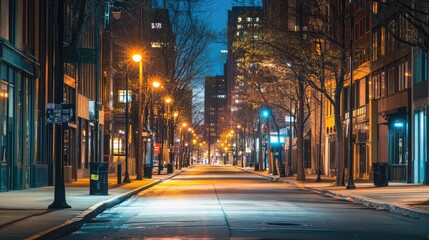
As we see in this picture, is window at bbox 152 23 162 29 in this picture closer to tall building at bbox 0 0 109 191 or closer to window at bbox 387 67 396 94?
tall building at bbox 0 0 109 191

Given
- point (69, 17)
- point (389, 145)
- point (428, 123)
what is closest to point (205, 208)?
point (428, 123)

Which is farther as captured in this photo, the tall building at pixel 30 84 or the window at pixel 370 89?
the window at pixel 370 89

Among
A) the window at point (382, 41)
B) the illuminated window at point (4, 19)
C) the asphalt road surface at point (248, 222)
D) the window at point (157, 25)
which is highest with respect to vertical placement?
the window at point (157, 25)

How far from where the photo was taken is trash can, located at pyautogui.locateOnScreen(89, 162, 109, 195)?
3172 cm

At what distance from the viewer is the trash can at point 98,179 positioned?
104 feet

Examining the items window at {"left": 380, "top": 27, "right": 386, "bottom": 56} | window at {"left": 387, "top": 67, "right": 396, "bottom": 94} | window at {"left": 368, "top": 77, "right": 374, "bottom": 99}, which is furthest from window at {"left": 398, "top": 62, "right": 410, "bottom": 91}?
window at {"left": 368, "top": 77, "right": 374, "bottom": 99}

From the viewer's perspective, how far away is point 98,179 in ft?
104

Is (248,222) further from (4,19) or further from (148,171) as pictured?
(148,171)

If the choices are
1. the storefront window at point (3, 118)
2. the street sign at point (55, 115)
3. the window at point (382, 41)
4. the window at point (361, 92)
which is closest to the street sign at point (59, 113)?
the street sign at point (55, 115)

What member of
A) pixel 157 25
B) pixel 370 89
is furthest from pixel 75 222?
pixel 157 25

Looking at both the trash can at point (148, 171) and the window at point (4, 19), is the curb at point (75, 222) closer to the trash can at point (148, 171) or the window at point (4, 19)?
the window at point (4, 19)

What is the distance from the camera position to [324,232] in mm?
17469

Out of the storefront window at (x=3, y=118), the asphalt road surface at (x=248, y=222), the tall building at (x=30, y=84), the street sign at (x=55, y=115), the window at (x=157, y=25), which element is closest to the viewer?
the asphalt road surface at (x=248, y=222)

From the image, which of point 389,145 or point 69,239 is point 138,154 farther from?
point 69,239
